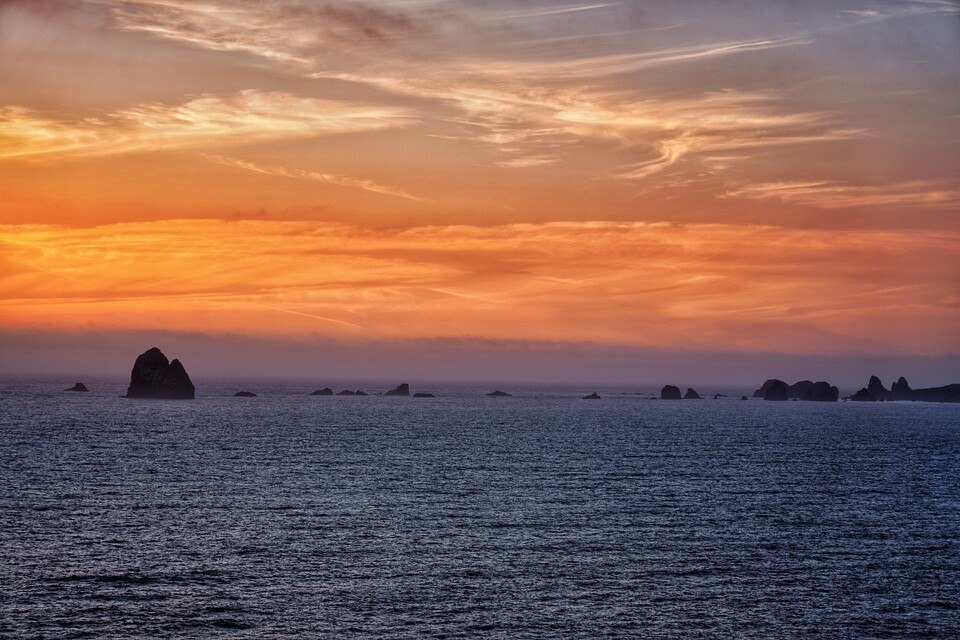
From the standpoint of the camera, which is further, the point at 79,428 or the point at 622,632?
the point at 79,428

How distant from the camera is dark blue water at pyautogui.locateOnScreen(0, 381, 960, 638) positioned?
168ft

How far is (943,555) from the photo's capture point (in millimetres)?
67938

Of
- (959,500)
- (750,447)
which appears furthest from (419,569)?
(750,447)

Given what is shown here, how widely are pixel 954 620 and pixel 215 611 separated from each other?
141ft

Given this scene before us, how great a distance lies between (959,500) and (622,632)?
6449cm

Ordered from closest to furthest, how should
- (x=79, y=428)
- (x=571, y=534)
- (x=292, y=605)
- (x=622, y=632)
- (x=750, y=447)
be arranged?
1. (x=622, y=632)
2. (x=292, y=605)
3. (x=571, y=534)
4. (x=750, y=447)
5. (x=79, y=428)

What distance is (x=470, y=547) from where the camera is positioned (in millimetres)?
68250

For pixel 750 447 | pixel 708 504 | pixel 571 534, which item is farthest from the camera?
pixel 750 447

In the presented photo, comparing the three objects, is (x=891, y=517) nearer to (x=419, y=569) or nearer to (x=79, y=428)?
(x=419, y=569)

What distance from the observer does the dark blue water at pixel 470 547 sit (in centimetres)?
5112

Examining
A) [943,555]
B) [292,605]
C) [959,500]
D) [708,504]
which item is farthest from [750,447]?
[292,605]

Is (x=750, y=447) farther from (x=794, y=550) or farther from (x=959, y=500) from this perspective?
(x=794, y=550)

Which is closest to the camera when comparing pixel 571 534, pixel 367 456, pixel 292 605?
pixel 292 605

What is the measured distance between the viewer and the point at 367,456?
135 metres
